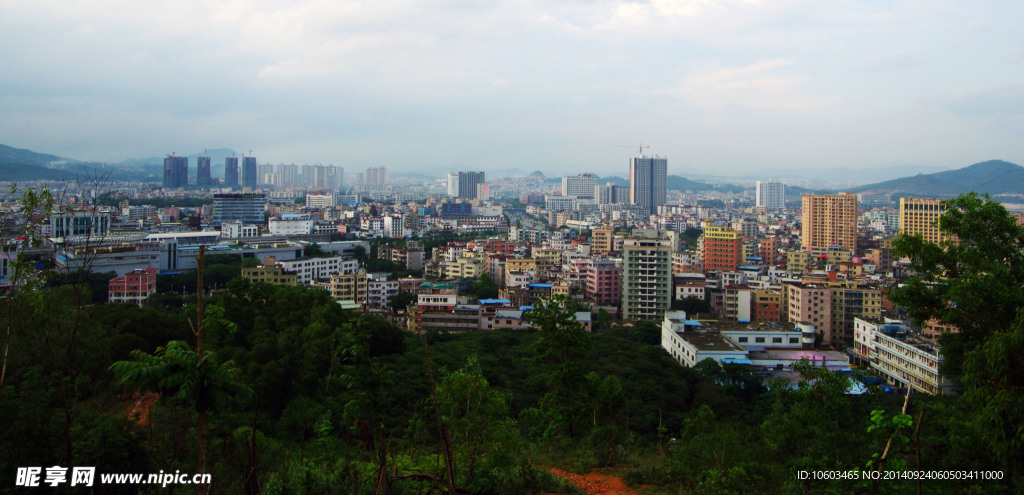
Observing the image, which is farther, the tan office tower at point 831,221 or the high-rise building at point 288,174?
the high-rise building at point 288,174

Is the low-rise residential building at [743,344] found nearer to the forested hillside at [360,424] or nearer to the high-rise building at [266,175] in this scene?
the forested hillside at [360,424]

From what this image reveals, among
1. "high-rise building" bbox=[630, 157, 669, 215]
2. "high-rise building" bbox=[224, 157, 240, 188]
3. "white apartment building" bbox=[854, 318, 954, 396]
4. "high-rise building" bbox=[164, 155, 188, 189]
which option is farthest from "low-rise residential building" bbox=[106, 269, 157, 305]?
"high-rise building" bbox=[224, 157, 240, 188]

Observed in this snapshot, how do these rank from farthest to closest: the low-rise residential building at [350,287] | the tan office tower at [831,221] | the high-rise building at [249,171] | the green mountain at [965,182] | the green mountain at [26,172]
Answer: the green mountain at [965,182] → the high-rise building at [249,171] → the green mountain at [26,172] → the tan office tower at [831,221] → the low-rise residential building at [350,287]

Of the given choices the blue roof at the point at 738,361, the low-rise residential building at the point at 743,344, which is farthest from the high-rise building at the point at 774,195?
the blue roof at the point at 738,361

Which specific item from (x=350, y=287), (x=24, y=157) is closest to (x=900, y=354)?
(x=350, y=287)

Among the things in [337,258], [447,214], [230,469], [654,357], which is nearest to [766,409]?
[654,357]
